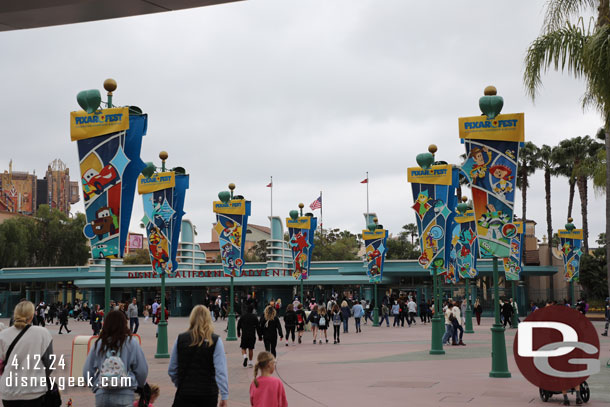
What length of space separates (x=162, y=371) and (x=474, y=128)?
9.52 metres

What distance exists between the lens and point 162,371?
16.0 meters

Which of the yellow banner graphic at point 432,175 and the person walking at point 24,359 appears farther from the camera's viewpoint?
the yellow banner graphic at point 432,175

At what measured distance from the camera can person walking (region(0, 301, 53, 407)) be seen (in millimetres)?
5883

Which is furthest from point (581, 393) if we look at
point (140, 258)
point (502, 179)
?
point (140, 258)

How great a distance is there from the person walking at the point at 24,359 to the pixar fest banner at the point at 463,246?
27.0 metres

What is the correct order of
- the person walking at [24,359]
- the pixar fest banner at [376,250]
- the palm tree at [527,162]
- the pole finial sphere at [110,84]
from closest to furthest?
the person walking at [24,359]
the pole finial sphere at [110,84]
the pixar fest banner at [376,250]
the palm tree at [527,162]

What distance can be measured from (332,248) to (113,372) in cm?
7783

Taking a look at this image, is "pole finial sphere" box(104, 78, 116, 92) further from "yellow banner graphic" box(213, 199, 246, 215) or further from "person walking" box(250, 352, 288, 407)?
"yellow banner graphic" box(213, 199, 246, 215)

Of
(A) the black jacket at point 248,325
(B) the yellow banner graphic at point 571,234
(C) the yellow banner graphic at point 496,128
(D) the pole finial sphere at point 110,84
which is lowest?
(A) the black jacket at point 248,325

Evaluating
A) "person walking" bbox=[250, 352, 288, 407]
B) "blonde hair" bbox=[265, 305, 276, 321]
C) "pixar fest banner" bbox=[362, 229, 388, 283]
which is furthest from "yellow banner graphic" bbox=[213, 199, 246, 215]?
"person walking" bbox=[250, 352, 288, 407]

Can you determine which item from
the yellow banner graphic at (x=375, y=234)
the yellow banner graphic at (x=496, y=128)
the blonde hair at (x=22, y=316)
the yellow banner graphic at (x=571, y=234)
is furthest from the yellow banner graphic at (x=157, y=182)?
the yellow banner graphic at (x=571, y=234)

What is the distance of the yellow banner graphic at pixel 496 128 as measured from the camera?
14.7 meters

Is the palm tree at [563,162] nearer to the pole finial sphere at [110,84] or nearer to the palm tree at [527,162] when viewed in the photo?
the palm tree at [527,162]

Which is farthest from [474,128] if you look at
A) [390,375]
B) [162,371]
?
[162,371]
